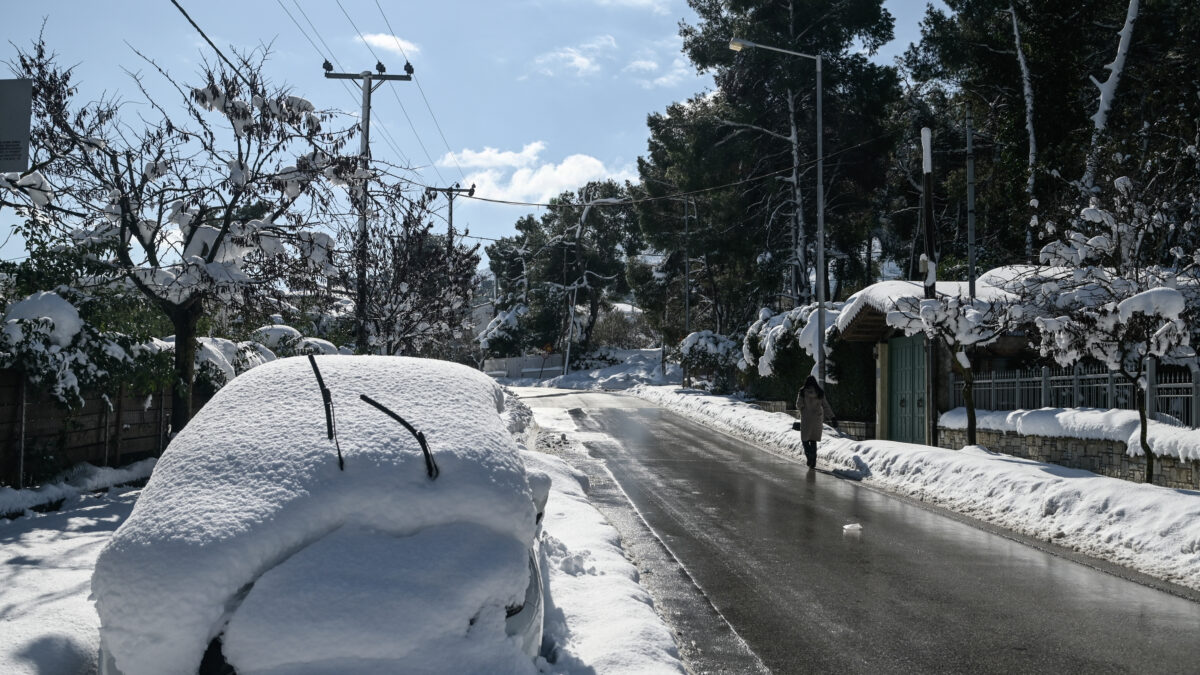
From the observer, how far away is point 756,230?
37.3m

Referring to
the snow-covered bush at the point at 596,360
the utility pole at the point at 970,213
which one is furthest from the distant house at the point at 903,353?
the snow-covered bush at the point at 596,360

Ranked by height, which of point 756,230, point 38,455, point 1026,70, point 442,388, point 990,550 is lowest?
point 990,550

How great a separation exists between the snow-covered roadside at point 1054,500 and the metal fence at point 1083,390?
A: 4.27 feet

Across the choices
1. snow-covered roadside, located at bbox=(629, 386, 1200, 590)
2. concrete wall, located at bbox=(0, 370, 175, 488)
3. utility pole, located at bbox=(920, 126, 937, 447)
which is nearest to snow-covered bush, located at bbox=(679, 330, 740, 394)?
utility pole, located at bbox=(920, 126, 937, 447)

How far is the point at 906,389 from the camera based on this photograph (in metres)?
20.3

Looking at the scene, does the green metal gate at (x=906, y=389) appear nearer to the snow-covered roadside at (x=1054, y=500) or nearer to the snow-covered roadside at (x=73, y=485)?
the snow-covered roadside at (x=1054, y=500)

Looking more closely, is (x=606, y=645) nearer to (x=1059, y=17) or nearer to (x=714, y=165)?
(x=1059, y=17)

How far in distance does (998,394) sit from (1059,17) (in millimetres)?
14150

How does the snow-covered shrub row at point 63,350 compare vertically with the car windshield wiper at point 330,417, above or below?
above

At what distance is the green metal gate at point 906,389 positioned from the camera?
→ 19438 mm

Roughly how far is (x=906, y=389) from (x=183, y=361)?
15061mm

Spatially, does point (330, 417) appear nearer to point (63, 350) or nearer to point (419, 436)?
point (419, 436)

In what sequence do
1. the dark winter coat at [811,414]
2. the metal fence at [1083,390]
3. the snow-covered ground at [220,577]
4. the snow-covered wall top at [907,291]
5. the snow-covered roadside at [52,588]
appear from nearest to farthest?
the snow-covered ground at [220,577], the snow-covered roadside at [52,588], the metal fence at [1083,390], the dark winter coat at [811,414], the snow-covered wall top at [907,291]

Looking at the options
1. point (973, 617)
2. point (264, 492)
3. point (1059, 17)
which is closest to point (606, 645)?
point (264, 492)
